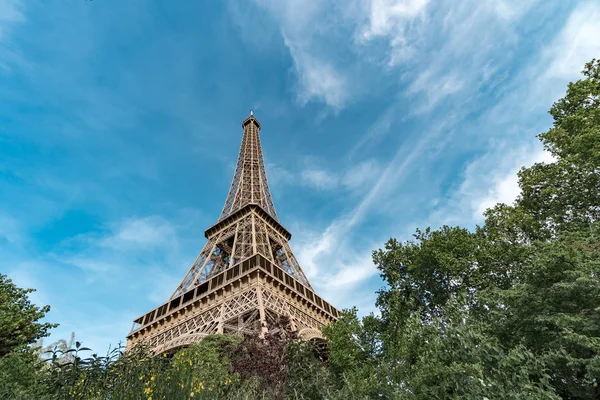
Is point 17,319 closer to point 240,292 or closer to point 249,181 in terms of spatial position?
point 240,292

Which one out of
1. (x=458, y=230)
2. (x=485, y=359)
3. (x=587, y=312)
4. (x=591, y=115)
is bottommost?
(x=485, y=359)

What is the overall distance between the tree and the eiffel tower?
4.70m

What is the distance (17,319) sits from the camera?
44.6ft

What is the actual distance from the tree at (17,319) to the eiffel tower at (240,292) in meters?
4.70

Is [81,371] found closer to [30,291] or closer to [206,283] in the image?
[30,291]

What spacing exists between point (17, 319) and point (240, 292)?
1326 centimetres

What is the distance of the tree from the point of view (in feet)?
42.8

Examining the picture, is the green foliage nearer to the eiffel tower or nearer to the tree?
the tree

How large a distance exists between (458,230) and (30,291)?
19898 mm

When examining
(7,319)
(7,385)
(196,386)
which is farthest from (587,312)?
(7,319)

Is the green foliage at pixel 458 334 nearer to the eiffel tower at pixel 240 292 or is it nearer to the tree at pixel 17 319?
the tree at pixel 17 319

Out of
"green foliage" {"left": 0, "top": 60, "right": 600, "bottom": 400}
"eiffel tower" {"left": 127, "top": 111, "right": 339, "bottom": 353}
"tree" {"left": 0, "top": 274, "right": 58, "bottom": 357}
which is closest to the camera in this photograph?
"green foliage" {"left": 0, "top": 60, "right": 600, "bottom": 400}

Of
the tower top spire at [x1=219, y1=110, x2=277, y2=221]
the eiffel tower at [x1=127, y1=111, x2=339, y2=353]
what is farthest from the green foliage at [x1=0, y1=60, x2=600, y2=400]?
the tower top spire at [x1=219, y1=110, x2=277, y2=221]

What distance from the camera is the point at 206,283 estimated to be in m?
29.0
